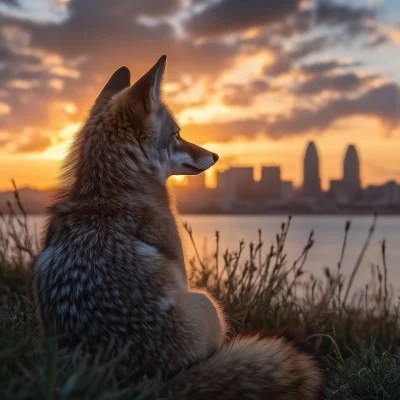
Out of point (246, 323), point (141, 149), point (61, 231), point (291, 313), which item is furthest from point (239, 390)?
point (291, 313)

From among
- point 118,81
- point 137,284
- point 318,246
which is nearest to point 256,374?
point 137,284

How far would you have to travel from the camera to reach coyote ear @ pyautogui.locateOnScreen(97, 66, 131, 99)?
4.69m

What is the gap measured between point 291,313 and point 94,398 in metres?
4.57

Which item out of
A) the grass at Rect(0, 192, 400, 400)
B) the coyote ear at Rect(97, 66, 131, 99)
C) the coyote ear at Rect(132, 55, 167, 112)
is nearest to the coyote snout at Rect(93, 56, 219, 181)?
the coyote ear at Rect(132, 55, 167, 112)

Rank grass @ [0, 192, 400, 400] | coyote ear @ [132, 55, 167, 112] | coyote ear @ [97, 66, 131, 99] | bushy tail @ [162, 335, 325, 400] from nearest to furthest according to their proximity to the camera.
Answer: grass @ [0, 192, 400, 400] < bushy tail @ [162, 335, 325, 400] < coyote ear @ [132, 55, 167, 112] < coyote ear @ [97, 66, 131, 99]

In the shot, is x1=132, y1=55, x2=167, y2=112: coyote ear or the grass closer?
the grass

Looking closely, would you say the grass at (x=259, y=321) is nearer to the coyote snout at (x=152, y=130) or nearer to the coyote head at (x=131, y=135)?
the coyote head at (x=131, y=135)

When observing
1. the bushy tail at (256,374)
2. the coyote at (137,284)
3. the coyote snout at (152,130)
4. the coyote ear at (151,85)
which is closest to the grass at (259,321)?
the coyote at (137,284)

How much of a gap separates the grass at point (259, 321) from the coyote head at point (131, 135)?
128 centimetres

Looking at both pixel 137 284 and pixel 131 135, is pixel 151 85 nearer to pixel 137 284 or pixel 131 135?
pixel 131 135

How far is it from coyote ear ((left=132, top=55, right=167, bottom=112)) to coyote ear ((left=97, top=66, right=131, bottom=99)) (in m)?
0.74

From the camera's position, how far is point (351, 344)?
634cm

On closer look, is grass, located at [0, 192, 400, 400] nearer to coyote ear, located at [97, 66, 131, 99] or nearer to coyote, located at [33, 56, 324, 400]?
coyote, located at [33, 56, 324, 400]

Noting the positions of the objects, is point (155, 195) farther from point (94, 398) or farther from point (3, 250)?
point (3, 250)
